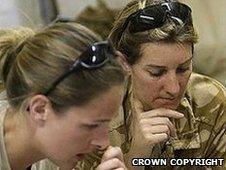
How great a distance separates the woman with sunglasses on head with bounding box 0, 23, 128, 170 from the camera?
76cm

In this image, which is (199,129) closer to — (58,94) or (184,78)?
(184,78)

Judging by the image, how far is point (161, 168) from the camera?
1137 millimetres

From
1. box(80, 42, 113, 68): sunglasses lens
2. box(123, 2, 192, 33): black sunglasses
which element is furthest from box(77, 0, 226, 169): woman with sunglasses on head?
box(80, 42, 113, 68): sunglasses lens

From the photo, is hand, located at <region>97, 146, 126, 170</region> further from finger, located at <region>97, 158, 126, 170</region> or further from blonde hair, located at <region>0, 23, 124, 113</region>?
blonde hair, located at <region>0, 23, 124, 113</region>

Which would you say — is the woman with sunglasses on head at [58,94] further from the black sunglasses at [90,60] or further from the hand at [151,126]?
the hand at [151,126]

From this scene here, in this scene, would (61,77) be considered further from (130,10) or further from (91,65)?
(130,10)

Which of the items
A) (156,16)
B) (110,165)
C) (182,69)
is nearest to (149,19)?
(156,16)

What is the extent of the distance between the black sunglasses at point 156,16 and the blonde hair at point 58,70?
28 cm

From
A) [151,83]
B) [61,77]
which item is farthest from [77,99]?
[151,83]

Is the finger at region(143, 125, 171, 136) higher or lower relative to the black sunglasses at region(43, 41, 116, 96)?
lower

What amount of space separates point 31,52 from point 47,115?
0.10 metres

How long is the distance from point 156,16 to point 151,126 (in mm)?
225

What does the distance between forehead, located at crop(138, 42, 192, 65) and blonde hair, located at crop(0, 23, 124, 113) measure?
264 mm

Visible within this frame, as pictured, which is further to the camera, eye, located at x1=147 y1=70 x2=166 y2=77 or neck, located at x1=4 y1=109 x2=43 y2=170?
eye, located at x1=147 y1=70 x2=166 y2=77
